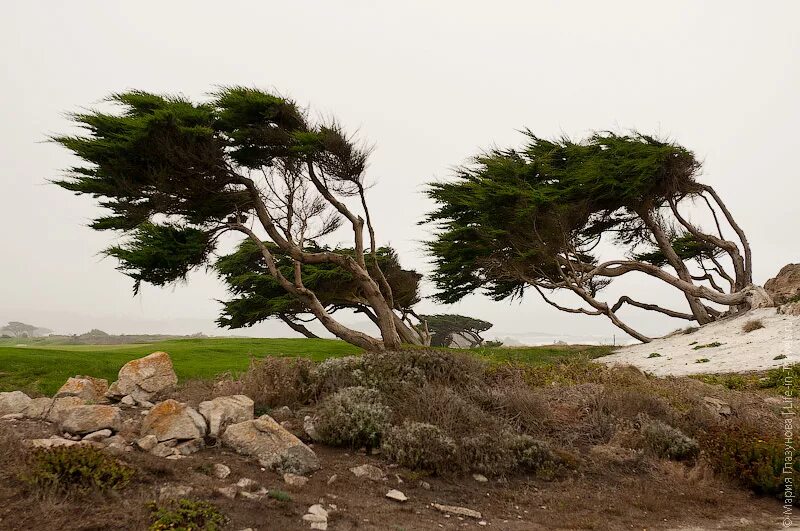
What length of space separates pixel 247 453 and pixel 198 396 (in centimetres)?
346

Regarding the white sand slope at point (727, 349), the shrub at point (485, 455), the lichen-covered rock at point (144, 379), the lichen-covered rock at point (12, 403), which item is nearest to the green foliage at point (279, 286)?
the white sand slope at point (727, 349)

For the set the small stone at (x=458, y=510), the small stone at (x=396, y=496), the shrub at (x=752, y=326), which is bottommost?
the small stone at (x=458, y=510)

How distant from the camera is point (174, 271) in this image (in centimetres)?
1631

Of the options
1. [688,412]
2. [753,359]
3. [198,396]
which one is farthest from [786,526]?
[753,359]

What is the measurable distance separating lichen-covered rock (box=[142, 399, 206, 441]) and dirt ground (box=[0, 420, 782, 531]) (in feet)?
1.08

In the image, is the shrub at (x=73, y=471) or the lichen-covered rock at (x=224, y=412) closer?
the shrub at (x=73, y=471)

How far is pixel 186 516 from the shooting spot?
4.49 meters

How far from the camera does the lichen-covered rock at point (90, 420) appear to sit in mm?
6648

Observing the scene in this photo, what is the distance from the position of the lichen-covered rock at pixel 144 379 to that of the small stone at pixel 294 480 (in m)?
4.37

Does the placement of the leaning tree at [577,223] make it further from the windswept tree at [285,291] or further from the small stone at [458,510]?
the small stone at [458,510]

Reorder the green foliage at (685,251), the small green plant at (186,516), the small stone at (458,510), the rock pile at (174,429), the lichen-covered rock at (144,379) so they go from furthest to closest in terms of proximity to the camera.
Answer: the green foliage at (685,251) → the lichen-covered rock at (144,379) → the rock pile at (174,429) → the small stone at (458,510) → the small green plant at (186,516)

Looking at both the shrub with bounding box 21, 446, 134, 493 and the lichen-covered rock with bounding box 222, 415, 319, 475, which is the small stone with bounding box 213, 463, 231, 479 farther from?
the shrub with bounding box 21, 446, 134, 493

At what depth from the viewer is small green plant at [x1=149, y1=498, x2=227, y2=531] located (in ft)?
14.1

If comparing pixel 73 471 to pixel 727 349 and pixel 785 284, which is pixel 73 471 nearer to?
pixel 727 349
